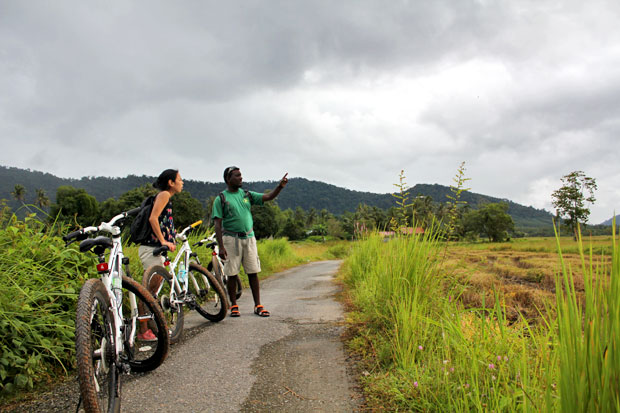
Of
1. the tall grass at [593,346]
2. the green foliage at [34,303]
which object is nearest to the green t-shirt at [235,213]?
the green foliage at [34,303]

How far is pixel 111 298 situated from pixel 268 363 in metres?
1.53

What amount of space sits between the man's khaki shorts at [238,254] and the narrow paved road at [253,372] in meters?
0.73

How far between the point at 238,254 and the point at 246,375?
242 centimetres

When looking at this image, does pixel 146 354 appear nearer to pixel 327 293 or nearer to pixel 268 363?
pixel 268 363

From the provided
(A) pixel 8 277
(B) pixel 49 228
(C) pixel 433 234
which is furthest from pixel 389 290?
(B) pixel 49 228

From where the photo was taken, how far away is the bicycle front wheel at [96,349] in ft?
6.51

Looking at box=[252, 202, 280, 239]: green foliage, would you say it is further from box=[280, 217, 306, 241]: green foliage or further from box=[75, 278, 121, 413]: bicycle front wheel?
box=[75, 278, 121, 413]: bicycle front wheel

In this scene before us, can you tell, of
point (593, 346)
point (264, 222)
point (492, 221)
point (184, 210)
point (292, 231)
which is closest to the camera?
point (593, 346)

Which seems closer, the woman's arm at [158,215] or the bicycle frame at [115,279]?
the bicycle frame at [115,279]

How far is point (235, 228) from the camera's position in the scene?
5332 millimetres

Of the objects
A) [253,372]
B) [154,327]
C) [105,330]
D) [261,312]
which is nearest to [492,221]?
[261,312]

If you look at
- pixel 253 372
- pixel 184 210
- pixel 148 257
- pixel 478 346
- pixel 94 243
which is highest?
pixel 184 210

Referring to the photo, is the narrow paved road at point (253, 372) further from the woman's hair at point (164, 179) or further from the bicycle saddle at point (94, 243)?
the woman's hair at point (164, 179)

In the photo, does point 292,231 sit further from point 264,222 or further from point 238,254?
point 238,254
